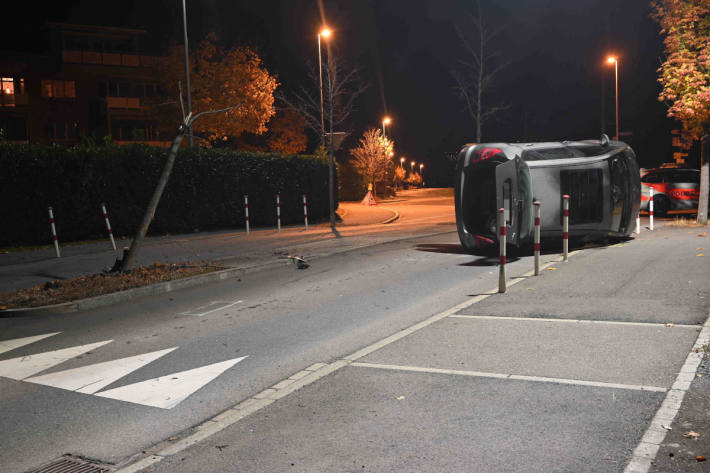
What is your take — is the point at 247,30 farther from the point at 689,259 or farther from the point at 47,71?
the point at 689,259

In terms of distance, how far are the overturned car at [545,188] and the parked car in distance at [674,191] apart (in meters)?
10.8

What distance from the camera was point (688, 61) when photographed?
58.4 feet

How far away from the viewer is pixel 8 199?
17875 mm

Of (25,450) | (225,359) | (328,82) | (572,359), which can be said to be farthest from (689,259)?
(328,82)

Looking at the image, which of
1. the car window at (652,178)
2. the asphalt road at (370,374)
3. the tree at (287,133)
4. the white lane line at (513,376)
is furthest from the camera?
the tree at (287,133)

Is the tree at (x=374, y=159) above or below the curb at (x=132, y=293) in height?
above

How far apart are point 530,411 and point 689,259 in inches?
338

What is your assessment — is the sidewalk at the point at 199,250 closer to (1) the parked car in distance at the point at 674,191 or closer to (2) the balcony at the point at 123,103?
(1) the parked car in distance at the point at 674,191

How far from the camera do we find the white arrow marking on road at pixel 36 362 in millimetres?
6242

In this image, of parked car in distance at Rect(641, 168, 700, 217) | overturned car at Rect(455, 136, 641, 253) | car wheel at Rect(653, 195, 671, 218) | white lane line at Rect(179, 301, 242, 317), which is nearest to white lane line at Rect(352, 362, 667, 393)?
white lane line at Rect(179, 301, 242, 317)

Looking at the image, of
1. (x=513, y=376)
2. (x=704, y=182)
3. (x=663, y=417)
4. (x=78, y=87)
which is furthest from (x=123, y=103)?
(x=663, y=417)

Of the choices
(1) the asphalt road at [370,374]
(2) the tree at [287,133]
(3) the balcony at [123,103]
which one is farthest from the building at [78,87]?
(1) the asphalt road at [370,374]

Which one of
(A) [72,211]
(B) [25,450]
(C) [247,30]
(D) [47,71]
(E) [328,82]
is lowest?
(B) [25,450]

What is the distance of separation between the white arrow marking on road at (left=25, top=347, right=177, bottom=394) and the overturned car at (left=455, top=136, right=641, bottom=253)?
7.97 metres
